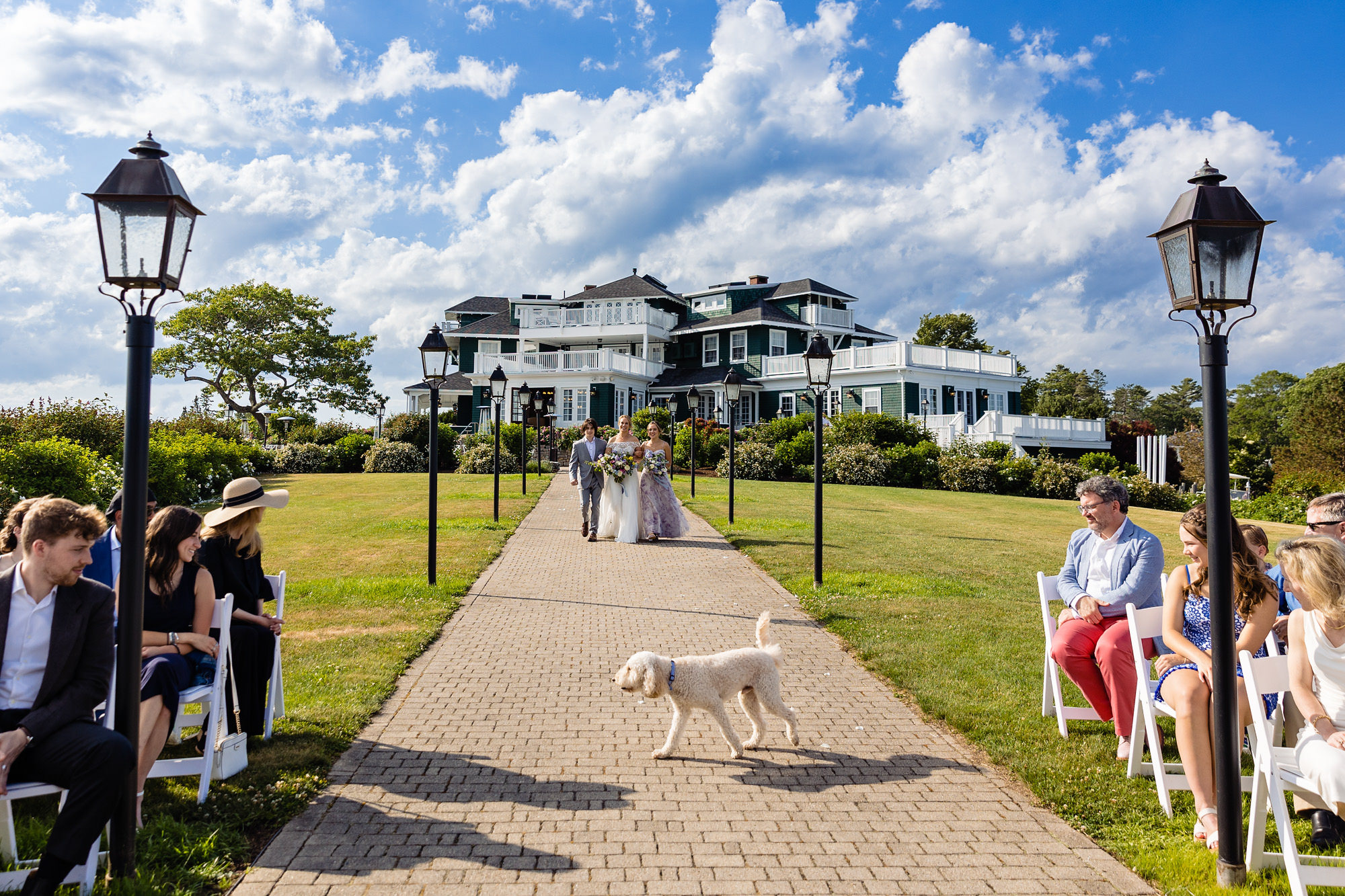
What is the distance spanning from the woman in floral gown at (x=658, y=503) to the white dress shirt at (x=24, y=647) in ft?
39.4

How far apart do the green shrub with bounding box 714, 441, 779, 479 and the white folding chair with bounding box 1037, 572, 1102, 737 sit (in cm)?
2465

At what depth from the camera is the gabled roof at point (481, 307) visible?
54.2 metres

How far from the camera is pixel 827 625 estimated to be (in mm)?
8742

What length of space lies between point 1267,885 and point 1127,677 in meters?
1.55

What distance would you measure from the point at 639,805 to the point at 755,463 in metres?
26.9

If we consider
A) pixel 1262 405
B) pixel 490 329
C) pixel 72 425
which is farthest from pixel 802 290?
pixel 1262 405

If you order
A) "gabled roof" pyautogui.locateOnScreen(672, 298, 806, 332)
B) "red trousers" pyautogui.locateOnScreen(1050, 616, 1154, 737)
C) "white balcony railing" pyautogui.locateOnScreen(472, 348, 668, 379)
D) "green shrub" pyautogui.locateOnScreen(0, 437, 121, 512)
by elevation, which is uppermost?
"gabled roof" pyautogui.locateOnScreen(672, 298, 806, 332)

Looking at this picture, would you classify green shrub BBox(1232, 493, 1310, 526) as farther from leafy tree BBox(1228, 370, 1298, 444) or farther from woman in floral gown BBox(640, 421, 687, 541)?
leafy tree BBox(1228, 370, 1298, 444)

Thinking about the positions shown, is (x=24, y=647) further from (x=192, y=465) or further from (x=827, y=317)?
(x=827, y=317)

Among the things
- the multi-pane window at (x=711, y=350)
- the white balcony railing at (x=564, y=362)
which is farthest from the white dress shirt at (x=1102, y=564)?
the multi-pane window at (x=711, y=350)

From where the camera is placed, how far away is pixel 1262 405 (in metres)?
79.6

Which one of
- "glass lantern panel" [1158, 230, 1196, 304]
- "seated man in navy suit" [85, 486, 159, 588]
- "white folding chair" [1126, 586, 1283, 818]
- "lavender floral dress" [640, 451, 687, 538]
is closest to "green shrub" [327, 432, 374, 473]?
"lavender floral dress" [640, 451, 687, 538]

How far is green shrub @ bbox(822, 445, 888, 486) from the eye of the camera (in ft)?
98.8

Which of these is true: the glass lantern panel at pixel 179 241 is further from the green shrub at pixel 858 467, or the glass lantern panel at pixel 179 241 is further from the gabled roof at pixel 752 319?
the gabled roof at pixel 752 319
